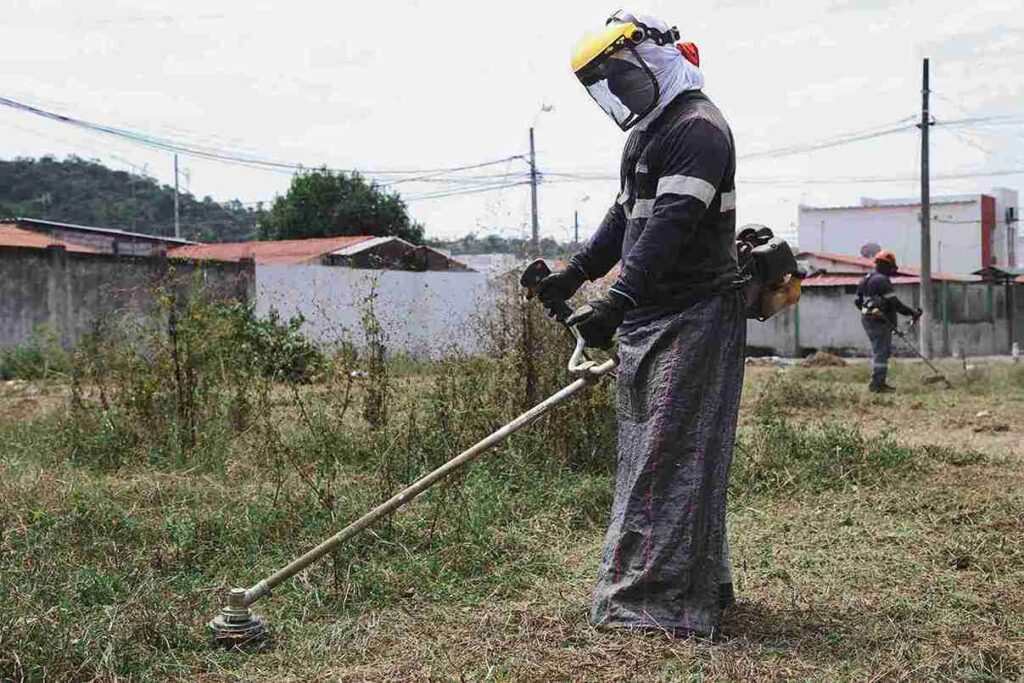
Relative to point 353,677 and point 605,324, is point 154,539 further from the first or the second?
point 605,324

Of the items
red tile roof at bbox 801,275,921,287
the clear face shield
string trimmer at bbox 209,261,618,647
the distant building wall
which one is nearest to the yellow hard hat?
the clear face shield

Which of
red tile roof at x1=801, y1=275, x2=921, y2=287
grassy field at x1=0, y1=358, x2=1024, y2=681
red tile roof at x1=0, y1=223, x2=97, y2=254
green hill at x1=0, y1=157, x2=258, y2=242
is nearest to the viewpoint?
grassy field at x1=0, y1=358, x2=1024, y2=681

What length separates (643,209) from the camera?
11.3ft

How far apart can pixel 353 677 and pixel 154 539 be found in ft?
6.29

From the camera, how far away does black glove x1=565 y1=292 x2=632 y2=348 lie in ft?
10.6

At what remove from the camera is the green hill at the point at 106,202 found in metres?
46.9

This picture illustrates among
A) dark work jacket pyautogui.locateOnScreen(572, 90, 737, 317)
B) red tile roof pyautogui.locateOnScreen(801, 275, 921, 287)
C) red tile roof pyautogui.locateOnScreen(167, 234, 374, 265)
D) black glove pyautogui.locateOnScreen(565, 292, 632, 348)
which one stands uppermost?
red tile roof pyautogui.locateOnScreen(167, 234, 374, 265)

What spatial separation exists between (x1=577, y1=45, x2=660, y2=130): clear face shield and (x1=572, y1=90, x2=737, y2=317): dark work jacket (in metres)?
0.07

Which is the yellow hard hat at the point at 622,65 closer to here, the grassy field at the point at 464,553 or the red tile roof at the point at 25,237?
the grassy field at the point at 464,553

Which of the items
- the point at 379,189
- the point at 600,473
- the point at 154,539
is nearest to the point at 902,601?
the point at 600,473

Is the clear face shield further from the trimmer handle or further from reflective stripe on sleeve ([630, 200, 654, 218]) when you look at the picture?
the trimmer handle

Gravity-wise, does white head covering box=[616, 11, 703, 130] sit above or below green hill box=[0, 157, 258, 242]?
below

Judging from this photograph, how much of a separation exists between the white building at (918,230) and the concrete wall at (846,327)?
19.4 m

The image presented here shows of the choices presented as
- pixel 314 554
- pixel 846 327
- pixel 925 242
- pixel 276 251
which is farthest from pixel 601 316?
pixel 276 251
